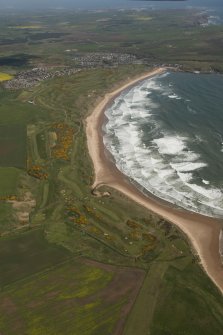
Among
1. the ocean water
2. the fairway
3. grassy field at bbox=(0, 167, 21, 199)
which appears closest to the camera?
grassy field at bbox=(0, 167, 21, 199)

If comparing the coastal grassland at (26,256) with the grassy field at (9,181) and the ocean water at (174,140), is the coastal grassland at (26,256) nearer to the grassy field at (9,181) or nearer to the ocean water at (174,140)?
the grassy field at (9,181)

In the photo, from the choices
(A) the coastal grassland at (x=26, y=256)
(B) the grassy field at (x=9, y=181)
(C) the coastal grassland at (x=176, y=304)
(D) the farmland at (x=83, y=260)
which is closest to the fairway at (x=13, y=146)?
(D) the farmland at (x=83, y=260)

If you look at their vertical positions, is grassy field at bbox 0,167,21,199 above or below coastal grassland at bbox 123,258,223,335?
above

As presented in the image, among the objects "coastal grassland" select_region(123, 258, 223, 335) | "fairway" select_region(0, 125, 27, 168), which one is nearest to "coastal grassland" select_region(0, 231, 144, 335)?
"coastal grassland" select_region(123, 258, 223, 335)

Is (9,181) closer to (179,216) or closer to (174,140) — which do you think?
(179,216)

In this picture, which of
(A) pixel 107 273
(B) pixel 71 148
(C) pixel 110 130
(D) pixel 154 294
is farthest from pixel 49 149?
(D) pixel 154 294

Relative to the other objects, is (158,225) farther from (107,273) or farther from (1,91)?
(1,91)

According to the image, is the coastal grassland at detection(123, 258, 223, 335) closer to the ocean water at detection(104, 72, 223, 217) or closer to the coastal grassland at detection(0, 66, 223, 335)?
the coastal grassland at detection(0, 66, 223, 335)

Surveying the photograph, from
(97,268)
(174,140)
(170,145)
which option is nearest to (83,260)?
(97,268)
